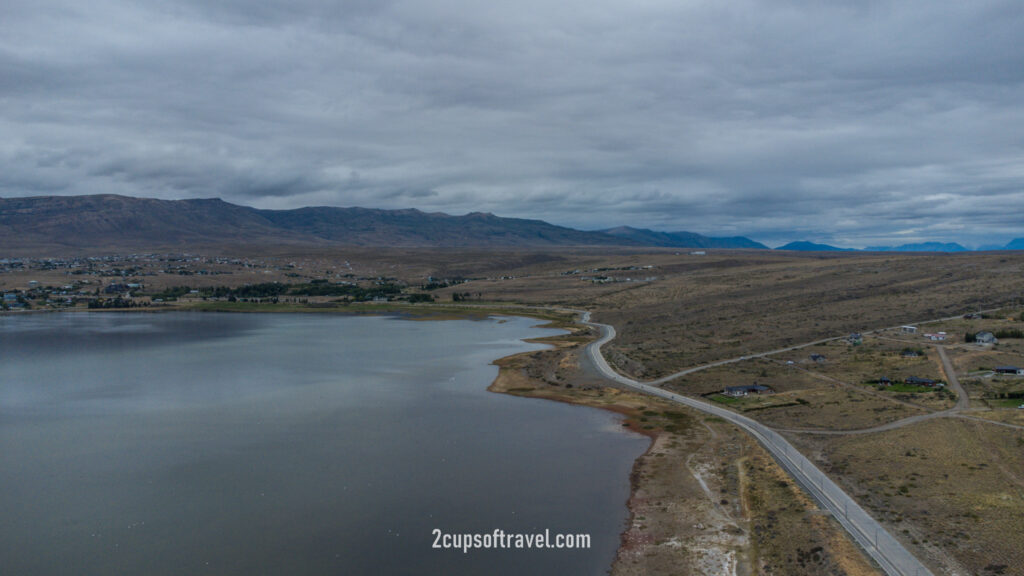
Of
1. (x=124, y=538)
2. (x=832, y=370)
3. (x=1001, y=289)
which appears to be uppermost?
(x=1001, y=289)

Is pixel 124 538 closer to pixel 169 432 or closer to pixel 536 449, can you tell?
pixel 169 432

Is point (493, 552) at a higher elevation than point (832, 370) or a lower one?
lower

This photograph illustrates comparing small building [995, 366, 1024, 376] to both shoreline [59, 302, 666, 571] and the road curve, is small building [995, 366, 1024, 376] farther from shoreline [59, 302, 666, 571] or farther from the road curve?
shoreline [59, 302, 666, 571]

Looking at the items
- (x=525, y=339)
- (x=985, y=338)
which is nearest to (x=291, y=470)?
(x=525, y=339)

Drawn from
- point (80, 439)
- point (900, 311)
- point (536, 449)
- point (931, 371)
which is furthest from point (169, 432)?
point (900, 311)

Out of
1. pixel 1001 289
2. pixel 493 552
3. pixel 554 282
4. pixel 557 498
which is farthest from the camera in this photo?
pixel 554 282

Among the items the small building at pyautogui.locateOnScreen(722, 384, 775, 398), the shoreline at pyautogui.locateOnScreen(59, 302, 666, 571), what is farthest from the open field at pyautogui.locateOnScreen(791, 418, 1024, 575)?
the small building at pyautogui.locateOnScreen(722, 384, 775, 398)

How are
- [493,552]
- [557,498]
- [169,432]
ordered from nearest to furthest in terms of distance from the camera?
[493,552], [557,498], [169,432]

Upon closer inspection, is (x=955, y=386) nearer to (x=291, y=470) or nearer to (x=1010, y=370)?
(x=1010, y=370)
